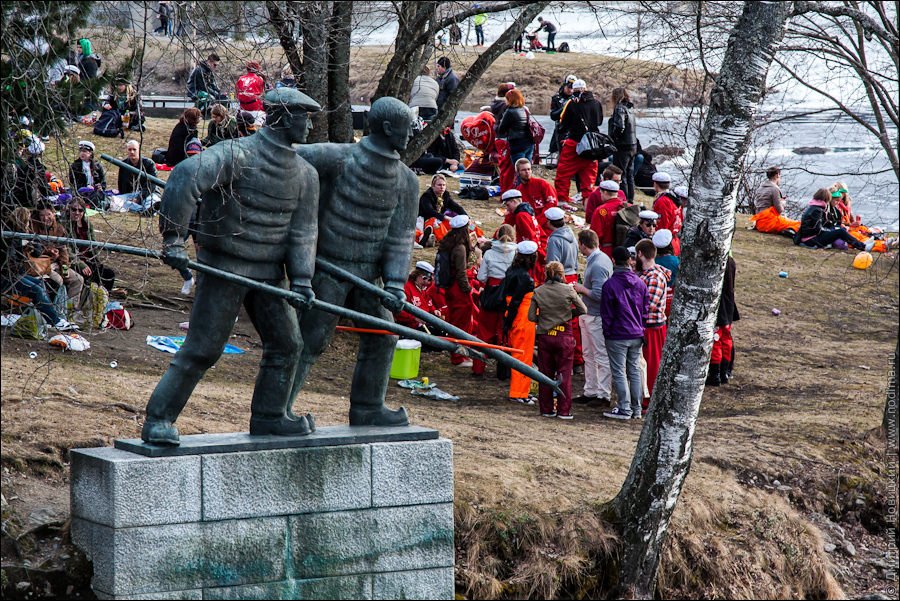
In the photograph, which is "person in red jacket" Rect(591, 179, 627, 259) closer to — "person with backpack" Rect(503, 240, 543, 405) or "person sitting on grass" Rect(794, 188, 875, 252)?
"person with backpack" Rect(503, 240, 543, 405)

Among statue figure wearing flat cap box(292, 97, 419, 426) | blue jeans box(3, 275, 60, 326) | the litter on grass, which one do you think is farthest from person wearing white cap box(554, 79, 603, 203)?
statue figure wearing flat cap box(292, 97, 419, 426)

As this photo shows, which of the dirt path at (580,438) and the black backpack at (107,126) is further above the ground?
the black backpack at (107,126)

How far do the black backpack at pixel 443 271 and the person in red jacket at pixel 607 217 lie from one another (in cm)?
216

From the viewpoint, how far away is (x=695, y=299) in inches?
359

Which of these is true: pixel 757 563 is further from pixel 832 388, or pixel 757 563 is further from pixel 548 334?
pixel 832 388

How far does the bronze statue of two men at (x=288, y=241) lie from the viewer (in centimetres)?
731

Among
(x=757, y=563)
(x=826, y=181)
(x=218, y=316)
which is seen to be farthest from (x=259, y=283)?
(x=826, y=181)

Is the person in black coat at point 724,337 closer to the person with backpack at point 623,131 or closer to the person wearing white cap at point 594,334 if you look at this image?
the person wearing white cap at point 594,334

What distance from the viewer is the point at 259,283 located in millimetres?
7355

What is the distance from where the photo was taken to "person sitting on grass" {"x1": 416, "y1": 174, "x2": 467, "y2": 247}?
57.6 feet

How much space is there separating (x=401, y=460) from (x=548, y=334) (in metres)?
4.74

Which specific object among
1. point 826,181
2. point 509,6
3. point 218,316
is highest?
point 509,6

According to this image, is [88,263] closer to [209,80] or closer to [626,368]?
[209,80]

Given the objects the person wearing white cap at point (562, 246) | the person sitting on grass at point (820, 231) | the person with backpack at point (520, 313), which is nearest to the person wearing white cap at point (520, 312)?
the person with backpack at point (520, 313)
